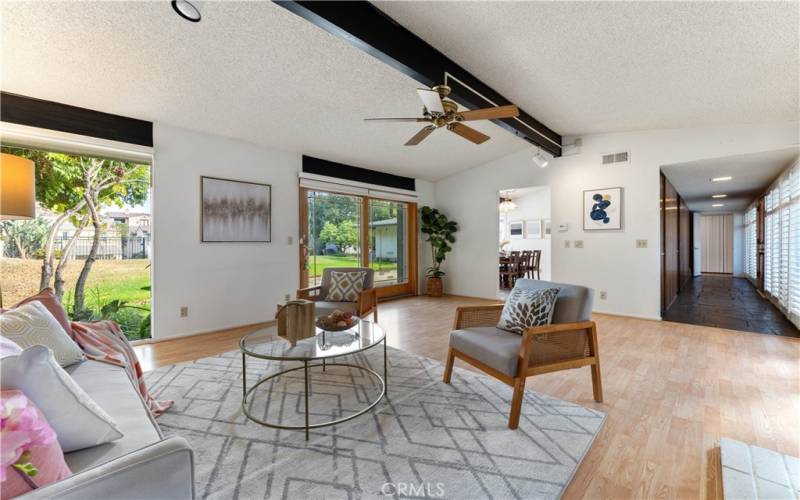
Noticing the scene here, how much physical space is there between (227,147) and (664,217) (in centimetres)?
628

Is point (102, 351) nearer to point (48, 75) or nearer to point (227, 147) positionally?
point (48, 75)

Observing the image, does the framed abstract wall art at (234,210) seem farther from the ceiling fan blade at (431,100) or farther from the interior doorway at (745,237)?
the interior doorway at (745,237)

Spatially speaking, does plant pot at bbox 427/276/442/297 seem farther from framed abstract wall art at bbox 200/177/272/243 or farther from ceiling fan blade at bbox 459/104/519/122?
ceiling fan blade at bbox 459/104/519/122

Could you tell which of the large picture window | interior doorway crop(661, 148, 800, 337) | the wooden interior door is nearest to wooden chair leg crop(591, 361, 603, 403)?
interior doorway crop(661, 148, 800, 337)

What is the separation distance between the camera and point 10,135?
3008 millimetres

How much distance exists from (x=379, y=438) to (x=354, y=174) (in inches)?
181

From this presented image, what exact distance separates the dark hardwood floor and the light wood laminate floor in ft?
1.41

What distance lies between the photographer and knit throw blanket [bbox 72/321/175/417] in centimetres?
196

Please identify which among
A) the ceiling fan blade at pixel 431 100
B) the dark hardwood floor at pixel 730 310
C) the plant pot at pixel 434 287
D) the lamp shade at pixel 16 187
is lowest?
the dark hardwood floor at pixel 730 310

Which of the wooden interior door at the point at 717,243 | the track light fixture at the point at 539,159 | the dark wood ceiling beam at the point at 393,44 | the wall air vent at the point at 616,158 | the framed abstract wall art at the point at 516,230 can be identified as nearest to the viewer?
the dark wood ceiling beam at the point at 393,44

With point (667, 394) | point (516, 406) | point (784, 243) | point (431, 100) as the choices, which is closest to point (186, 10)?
point (431, 100)

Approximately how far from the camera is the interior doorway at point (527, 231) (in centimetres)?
788

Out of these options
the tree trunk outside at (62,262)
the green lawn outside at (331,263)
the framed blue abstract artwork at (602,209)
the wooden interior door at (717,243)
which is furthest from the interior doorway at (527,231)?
the tree trunk outside at (62,262)

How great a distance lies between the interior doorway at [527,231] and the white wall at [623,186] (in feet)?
5.73
